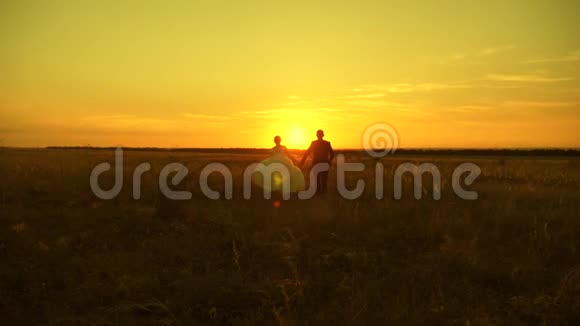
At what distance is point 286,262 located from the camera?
6141 millimetres

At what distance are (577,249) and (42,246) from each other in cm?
822

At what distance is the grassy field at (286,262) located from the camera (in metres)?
4.65

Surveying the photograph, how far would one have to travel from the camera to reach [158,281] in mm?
5418

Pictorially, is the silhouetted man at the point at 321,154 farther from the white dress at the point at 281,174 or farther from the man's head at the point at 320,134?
the white dress at the point at 281,174

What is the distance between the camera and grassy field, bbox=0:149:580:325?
4652 millimetres

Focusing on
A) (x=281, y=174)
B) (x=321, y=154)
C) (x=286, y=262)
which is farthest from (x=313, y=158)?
(x=286, y=262)

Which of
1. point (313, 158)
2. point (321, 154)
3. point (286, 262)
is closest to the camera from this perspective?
point (286, 262)

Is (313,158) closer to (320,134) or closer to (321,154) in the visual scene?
(321,154)

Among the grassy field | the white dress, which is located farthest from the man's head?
the grassy field

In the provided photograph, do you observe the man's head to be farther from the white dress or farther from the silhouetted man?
the white dress


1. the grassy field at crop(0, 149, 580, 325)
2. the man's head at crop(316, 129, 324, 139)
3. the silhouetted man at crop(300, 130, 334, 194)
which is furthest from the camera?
the man's head at crop(316, 129, 324, 139)

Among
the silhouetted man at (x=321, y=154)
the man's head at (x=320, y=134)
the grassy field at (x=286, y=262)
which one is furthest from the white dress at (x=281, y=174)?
the grassy field at (x=286, y=262)

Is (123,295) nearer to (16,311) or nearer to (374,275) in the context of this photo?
(16,311)

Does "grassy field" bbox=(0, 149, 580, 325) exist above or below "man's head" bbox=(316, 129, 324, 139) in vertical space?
below
